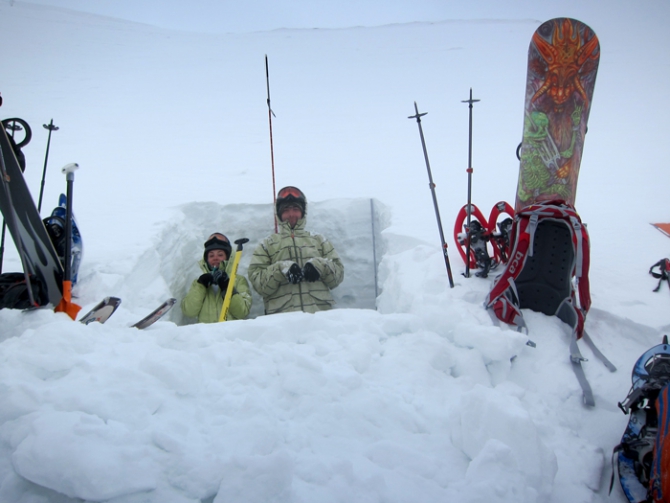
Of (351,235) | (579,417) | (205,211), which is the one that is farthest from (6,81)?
(579,417)

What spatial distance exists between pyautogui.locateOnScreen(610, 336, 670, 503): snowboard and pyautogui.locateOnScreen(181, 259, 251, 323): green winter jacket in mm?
2980

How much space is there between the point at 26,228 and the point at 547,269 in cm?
355

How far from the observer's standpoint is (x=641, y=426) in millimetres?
1416

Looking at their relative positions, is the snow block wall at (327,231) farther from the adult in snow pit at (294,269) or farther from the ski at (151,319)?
the ski at (151,319)

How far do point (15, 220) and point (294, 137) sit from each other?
952 cm

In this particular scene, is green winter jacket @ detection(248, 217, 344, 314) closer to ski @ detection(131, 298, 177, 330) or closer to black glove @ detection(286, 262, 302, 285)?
black glove @ detection(286, 262, 302, 285)

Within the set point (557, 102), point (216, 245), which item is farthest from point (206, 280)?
point (557, 102)

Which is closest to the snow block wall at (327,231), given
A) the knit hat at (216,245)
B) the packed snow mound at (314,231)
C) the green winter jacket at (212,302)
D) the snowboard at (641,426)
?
the packed snow mound at (314,231)

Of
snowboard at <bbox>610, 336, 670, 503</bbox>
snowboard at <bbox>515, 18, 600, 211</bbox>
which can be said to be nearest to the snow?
snowboard at <bbox>610, 336, 670, 503</bbox>

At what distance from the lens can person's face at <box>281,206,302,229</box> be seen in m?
4.20

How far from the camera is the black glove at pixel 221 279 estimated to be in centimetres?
371

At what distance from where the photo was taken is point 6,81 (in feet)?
54.7

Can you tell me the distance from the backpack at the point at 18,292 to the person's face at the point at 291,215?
7.59 ft

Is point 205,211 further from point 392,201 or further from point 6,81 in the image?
point 6,81
